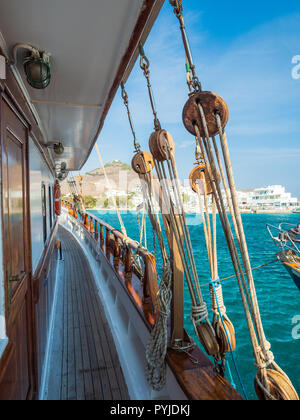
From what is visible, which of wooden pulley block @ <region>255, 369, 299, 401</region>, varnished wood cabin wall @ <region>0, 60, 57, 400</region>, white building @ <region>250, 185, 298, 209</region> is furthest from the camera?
white building @ <region>250, 185, 298, 209</region>

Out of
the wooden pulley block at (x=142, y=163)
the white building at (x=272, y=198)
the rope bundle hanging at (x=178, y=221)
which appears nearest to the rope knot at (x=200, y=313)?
the rope bundle hanging at (x=178, y=221)

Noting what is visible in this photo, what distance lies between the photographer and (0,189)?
0.91 m

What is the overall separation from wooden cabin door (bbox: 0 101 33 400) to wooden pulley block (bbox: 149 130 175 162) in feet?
1.89

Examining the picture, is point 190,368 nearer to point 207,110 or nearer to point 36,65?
point 207,110

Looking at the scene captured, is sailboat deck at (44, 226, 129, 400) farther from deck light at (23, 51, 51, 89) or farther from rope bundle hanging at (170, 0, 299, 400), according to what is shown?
deck light at (23, 51, 51, 89)

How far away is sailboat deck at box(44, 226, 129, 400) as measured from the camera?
5.41ft

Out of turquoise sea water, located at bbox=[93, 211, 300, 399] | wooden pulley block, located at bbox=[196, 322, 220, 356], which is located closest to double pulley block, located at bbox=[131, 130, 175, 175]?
wooden pulley block, located at bbox=[196, 322, 220, 356]

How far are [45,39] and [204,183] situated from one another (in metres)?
0.90

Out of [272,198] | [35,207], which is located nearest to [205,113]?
[35,207]

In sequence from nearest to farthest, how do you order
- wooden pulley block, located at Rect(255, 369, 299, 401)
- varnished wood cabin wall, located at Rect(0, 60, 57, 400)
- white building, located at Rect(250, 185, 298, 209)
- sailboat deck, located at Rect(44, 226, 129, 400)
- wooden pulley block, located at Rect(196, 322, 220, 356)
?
wooden pulley block, located at Rect(255, 369, 299, 401), varnished wood cabin wall, located at Rect(0, 60, 57, 400), wooden pulley block, located at Rect(196, 322, 220, 356), sailboat deck, located at Rect(44, 226, 129, 400), white building, located at Rect(250, 185, 298, 209)

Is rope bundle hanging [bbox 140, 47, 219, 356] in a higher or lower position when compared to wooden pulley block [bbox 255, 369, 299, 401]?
higher

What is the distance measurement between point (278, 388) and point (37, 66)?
150 centimetres
